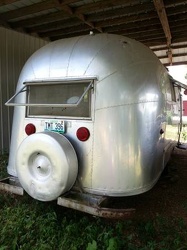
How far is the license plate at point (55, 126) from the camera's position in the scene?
3026mm

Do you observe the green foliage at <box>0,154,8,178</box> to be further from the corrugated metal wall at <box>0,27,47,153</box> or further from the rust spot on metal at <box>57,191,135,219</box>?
the rust spot on metal at <box>57,191,135,219</box>

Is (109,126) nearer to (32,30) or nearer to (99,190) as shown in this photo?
(99,190)

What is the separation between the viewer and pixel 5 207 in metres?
3.50

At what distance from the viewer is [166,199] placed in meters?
4.08

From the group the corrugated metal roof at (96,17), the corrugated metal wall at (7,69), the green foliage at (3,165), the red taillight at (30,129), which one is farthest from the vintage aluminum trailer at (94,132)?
the corrugated metal wall at (7,69)

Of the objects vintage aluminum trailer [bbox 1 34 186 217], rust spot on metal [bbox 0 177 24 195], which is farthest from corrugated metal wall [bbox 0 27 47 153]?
vintage aluminum trailer [bbox 1 34 186 217]

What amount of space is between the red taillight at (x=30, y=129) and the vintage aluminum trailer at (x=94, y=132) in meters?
0.20

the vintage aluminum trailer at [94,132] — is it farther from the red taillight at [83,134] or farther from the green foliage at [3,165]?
the green foliage at [3,165]

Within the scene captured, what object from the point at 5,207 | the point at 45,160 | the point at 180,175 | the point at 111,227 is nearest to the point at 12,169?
the point at 5,207

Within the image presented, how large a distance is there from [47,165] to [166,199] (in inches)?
91.4

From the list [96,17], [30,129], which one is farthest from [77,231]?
[96,17]

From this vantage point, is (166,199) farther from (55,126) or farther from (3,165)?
(3,165)

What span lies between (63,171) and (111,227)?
1.02 meters

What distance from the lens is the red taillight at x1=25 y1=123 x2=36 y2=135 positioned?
3230 millimetres
